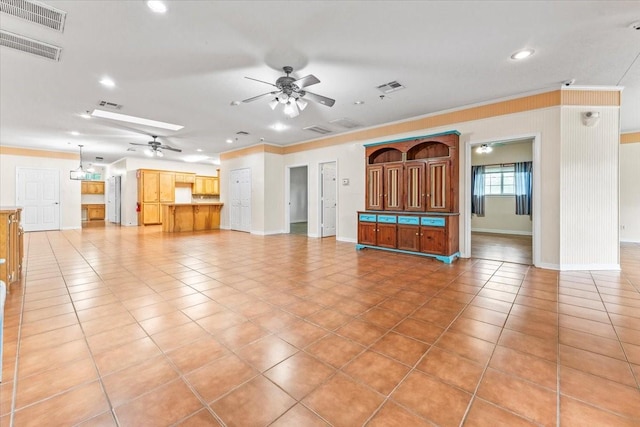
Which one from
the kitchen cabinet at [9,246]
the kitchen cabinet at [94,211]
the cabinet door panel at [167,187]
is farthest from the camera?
the kitchen cabinet at [94,211]

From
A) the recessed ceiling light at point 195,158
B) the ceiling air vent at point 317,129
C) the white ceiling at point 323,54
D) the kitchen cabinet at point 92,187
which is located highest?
the recessed ceiling light at point 195,158

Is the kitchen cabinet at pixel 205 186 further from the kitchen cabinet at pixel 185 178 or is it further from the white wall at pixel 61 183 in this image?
the white wall at pixel 61 183

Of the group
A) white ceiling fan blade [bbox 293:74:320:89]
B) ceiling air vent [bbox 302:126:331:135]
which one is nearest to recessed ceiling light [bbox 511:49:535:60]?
white ceiling fan blade [bbox 293:74:320:89]

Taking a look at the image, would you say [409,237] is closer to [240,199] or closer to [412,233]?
[412,233]

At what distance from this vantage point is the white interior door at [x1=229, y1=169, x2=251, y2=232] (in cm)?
918

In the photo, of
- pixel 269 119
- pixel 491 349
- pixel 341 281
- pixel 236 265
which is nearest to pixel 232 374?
pixel 491 349

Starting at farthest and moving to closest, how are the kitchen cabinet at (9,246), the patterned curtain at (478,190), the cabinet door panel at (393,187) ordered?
1. the patterned curtain at (478,190)
2. the cabinet door panel at (393,187)
3. the kitchen cabinet at (9,246)

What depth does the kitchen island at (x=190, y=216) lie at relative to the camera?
920 cm

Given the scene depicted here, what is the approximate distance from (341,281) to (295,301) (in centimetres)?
90

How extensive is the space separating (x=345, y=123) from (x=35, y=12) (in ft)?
16.3

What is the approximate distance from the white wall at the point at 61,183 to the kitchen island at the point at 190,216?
3.59 m

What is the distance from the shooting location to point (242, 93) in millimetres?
4555

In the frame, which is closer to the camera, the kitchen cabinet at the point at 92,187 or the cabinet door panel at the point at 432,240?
the cabinet door panel at the point at 432,240

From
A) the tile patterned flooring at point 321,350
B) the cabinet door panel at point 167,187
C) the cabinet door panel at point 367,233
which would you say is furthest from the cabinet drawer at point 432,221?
the cabinet door panel at point 167,187
